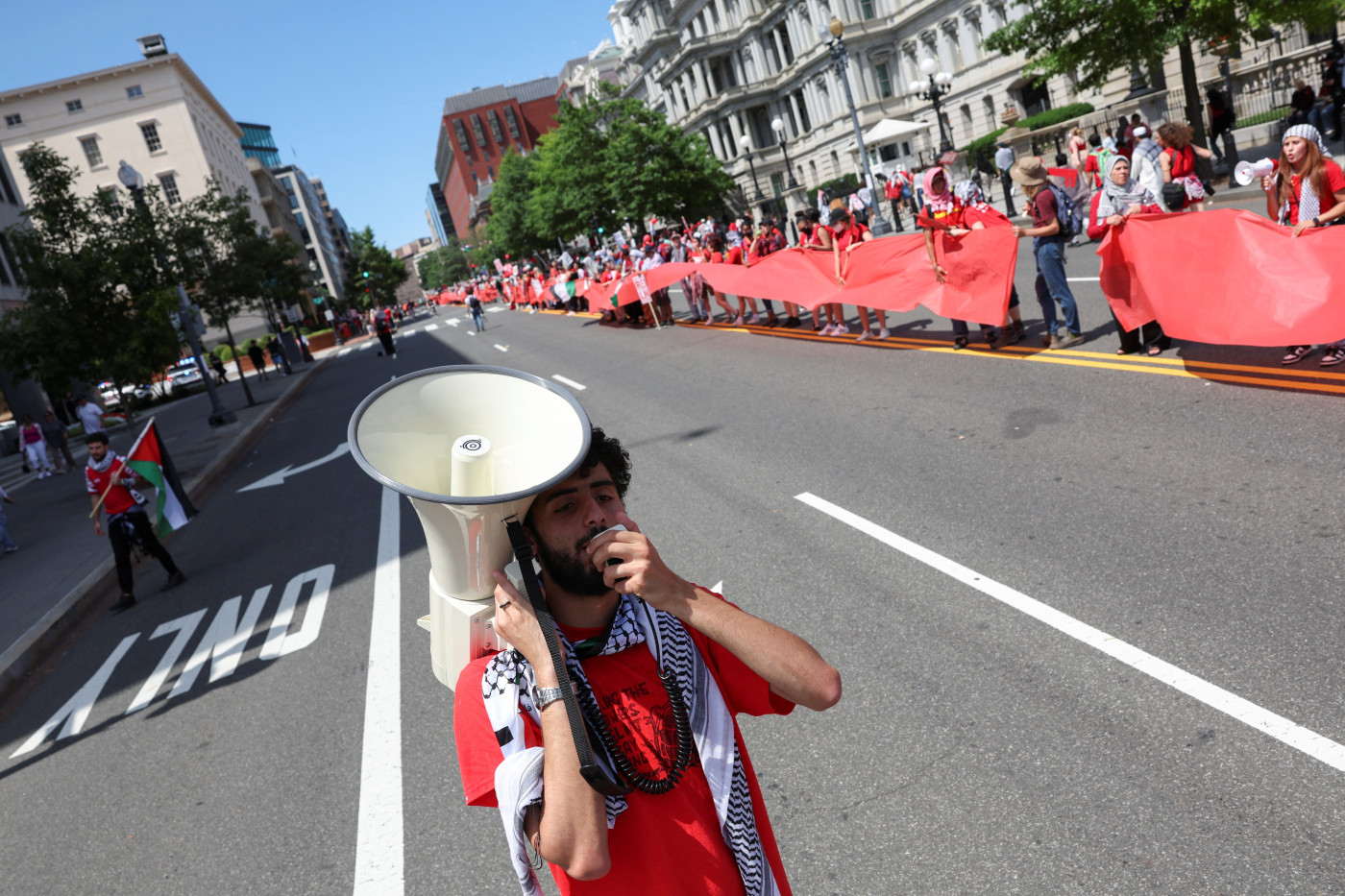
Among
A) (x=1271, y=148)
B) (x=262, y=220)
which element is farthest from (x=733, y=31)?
(x=1271, y=148)

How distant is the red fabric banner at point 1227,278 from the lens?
7516mm

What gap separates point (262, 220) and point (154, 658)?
93.9 meters

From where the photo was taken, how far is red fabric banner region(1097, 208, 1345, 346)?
7516mm

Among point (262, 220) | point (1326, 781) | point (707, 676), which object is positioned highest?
point (262, 220)

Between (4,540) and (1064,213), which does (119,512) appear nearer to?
(4,540)

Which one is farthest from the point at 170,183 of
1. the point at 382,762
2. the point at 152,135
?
the point at 382,762

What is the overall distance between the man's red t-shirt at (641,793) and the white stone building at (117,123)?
74.1 metres

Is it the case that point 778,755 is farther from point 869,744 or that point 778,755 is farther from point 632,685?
point 632,685

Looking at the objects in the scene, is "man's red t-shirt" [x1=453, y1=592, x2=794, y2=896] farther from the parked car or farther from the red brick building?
the red brick building

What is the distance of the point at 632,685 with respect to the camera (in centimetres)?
192

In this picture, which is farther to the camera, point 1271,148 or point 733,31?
point 733,31

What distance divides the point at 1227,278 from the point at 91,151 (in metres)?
76.8

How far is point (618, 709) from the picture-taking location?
189 cm

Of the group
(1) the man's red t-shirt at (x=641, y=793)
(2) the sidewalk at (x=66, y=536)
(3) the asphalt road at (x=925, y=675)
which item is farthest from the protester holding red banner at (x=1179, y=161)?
(2) the sidewalk at (x=66, y=536)
